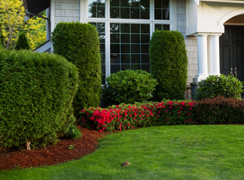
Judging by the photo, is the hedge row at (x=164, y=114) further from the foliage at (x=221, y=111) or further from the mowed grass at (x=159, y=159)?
the mowed grass at (x=159, y=159)

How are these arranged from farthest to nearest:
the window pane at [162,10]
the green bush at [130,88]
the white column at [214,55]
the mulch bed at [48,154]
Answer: the window pane at [162,10] → the white column at [214,55] → the green bush at [130,88] → the mulch bed at [48,154]

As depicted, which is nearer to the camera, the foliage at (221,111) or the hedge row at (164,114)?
the hedge row at (164,114)

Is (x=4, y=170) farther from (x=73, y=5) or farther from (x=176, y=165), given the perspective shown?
(x=73, y=5)

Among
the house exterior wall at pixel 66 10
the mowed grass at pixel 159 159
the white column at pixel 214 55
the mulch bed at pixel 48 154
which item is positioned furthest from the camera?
the white column at pixel 214 55

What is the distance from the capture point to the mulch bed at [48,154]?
3.44 metres

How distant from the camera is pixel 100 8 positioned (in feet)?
27.7

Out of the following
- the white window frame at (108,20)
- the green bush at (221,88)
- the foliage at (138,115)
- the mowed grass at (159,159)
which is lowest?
the mowed grass at (159,159)

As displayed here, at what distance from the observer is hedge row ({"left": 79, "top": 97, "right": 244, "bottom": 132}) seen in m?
5.73

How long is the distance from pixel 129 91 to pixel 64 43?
2207mm

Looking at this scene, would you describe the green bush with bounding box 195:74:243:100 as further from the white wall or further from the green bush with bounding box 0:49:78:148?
the green bush with bounding box 0:49:78:148

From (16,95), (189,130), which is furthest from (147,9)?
(16,95)

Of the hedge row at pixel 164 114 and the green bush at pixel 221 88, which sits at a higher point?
the green bush at pixel 221 88

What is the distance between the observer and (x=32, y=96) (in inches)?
146

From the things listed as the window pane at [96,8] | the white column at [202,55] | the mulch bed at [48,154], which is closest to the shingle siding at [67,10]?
the window pane at [96,8]
